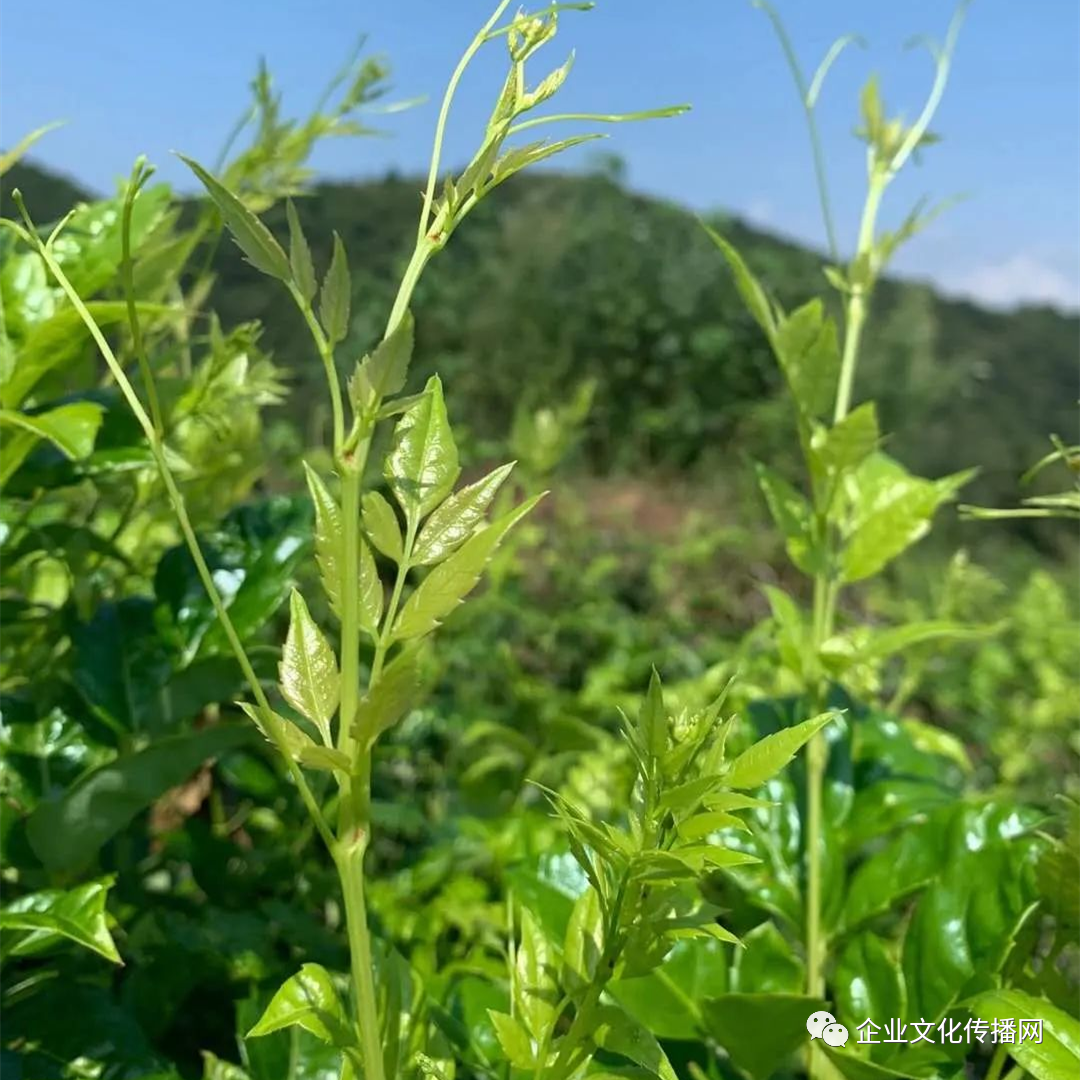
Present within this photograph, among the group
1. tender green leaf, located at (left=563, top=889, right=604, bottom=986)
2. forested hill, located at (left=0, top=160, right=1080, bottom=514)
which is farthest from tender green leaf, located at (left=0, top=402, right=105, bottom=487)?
forested hill, located at (left=0, top=160, right=1080, bottom=514)

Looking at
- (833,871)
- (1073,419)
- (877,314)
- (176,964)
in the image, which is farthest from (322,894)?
(877,314)

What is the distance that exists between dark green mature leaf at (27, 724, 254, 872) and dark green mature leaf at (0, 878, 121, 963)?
4 centimetres

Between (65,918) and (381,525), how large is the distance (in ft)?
0.75

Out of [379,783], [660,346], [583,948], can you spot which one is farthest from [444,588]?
[660,346]

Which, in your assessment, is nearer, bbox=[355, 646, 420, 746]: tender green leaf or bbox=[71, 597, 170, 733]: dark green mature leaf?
bbox=[355, 646, 420, 746]: tender green leaf

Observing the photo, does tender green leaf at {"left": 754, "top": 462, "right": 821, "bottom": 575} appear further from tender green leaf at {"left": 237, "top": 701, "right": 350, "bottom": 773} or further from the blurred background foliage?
tender green leaf at {"left": 237, "top": 701, "right": 350, "bottom": 773}

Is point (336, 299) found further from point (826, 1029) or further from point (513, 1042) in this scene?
point (826, 1029)

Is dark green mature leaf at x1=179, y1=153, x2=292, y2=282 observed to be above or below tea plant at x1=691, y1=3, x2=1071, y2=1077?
above

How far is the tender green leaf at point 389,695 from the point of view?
0.32m

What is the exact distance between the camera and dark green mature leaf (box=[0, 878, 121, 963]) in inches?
16.5

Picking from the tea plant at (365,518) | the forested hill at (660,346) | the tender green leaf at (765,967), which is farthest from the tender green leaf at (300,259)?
the forested hill at (660,346)

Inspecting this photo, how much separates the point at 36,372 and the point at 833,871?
51 cm

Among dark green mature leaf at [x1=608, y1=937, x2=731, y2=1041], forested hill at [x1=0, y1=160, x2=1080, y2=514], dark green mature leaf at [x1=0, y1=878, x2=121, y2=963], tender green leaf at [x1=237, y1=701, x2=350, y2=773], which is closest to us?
tender green leaf at [x1=237, y1=701, x2=350, y2=773]

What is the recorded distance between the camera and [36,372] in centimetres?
53
